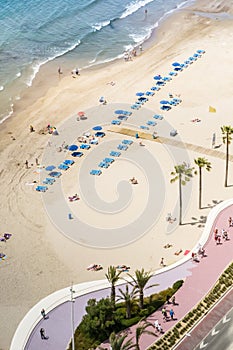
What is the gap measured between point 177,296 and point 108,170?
21.6 m

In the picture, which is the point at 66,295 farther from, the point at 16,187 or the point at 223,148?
the point at 223,148

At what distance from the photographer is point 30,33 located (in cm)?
10156

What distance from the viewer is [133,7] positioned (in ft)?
384

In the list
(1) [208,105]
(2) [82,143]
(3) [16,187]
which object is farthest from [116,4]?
(3) [16,187]

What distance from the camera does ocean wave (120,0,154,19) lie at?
370 ft

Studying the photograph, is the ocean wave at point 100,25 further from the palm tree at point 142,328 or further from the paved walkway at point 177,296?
the palm tree at point 142,328

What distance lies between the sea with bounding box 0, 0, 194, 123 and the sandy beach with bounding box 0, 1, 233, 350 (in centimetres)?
353

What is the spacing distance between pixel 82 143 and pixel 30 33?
139ft

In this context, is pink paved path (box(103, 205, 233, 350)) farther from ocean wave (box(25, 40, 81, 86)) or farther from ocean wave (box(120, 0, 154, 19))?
ocean wave (box(120, 0, 154, 19))

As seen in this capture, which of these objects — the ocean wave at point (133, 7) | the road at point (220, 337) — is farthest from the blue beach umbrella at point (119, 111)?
the ocean wave at point (133, 7)

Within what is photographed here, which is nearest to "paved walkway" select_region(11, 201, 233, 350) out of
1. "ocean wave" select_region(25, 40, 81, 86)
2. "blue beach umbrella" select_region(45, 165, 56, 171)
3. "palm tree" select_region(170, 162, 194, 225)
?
"palm tree" select_region(170, 162, 194, 225)

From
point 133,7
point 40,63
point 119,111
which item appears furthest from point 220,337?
point 133,7

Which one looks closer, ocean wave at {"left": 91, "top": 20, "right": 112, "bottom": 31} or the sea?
the sea

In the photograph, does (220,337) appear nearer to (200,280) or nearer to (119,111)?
(200,280)
